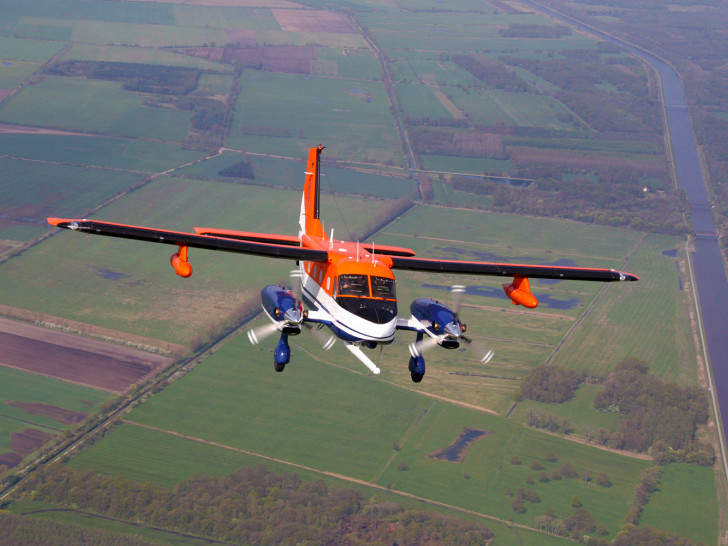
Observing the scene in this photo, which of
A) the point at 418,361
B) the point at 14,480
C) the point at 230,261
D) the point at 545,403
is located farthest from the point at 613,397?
the point at 418,361

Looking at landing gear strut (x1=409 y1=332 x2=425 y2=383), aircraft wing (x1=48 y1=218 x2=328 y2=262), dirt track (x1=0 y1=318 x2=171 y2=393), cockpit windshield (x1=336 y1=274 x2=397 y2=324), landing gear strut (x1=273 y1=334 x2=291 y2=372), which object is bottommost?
dirt track (x1=0 y1=318 x2=171 y2=393)

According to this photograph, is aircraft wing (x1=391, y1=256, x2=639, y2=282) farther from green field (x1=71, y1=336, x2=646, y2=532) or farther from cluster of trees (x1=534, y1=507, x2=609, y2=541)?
green field (x1=71, y1=336, x2=646, y2=532)

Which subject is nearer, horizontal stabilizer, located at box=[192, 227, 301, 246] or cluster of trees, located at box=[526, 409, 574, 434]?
horizontal stabilizer, located at box=[192, 227, 301, 246]

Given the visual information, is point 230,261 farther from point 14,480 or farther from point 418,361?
point 418,361

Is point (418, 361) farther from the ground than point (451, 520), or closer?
farther from the ground

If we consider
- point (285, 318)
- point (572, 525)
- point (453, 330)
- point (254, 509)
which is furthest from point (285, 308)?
point (572, 525)

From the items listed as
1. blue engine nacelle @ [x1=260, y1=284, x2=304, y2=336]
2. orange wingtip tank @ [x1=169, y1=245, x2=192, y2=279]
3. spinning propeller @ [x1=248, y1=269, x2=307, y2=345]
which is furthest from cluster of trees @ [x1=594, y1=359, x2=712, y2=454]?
orange wingtip tank @ [x1=169, y1=245, x2=192, y2=279]

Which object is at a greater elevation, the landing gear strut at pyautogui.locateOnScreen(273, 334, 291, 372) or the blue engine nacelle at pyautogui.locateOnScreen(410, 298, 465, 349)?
the blue engine nacelle at pyautogui.locateOnScreen(410, 298, 465, 349)
